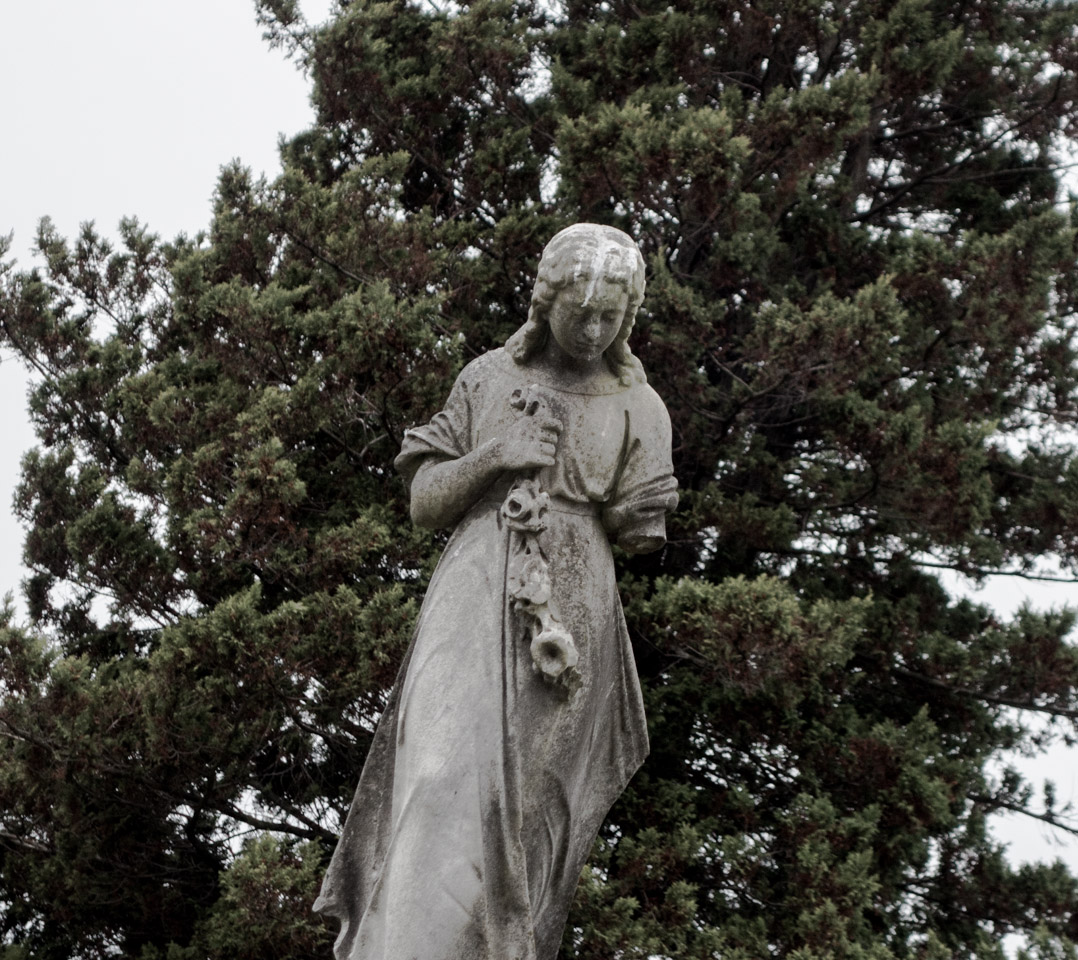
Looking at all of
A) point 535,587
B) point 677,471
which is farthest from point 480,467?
point 677,471

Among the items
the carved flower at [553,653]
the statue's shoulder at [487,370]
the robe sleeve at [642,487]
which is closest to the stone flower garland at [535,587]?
the carved flower at [553,653]

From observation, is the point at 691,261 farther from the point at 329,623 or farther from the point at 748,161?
the point at 329,623

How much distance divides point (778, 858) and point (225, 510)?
11.7 ft

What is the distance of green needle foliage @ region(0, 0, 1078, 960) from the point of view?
8227 mm

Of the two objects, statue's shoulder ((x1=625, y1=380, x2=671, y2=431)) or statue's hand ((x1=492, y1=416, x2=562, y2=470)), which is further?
statue's shoulder ((x1=625, y1=380, x2=671, y2=431))

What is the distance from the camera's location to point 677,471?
10.1 meters

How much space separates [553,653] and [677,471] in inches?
237

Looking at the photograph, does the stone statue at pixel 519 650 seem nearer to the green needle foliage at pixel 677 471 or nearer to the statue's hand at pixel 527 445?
the statue's hand at pixel 527 445

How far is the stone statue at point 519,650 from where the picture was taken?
4012 millimetres

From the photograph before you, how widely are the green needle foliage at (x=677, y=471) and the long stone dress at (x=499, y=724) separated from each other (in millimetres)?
3414

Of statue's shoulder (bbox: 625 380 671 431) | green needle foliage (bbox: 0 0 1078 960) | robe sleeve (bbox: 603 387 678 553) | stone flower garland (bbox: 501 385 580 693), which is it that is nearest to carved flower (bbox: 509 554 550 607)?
stone flower garland (bbox: 501 385 580 693)

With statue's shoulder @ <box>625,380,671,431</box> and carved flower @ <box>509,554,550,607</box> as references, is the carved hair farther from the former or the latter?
carved flower @ <box>509,554,550,607</box>

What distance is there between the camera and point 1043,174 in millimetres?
11570

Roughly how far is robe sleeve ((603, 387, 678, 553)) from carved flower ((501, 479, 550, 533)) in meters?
0.29
